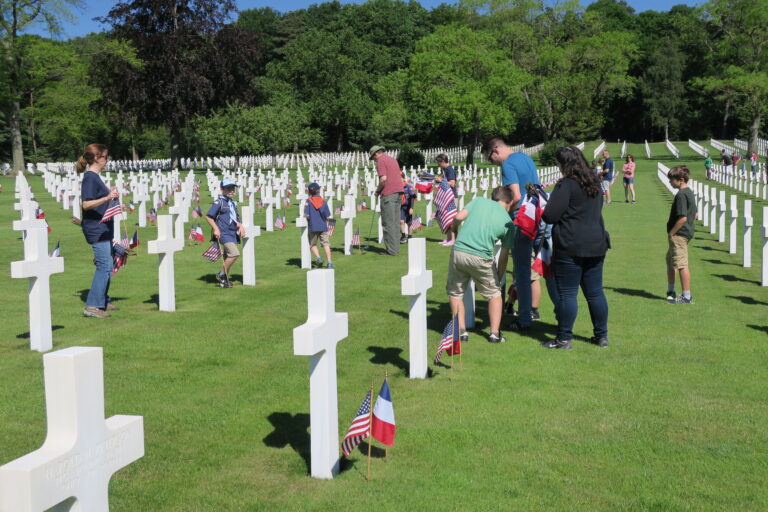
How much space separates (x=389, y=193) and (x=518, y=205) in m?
6.36

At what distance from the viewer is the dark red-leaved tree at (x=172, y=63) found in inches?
1930

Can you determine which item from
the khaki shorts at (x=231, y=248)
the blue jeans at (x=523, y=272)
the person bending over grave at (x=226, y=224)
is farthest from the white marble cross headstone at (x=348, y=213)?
the blue jeans at (x=523, y=272)

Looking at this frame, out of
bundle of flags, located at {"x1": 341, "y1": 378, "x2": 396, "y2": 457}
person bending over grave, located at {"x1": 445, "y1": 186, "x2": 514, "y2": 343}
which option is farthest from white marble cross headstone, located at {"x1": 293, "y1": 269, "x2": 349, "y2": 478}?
person bending over grave, located at {"x1": 445, "y1": 186, "x2": 514, "y2": 343}

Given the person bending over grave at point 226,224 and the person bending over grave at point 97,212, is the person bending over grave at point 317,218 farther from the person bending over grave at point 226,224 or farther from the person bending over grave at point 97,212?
the person bending over grave at point 97,212

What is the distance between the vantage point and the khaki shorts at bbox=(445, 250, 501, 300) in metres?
7.45

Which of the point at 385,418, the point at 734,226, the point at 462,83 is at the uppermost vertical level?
the point at 462,83

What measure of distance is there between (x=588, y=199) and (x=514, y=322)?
2018 mm

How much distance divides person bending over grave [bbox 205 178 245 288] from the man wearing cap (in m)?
3.73

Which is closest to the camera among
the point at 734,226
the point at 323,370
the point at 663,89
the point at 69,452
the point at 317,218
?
the point at 69,452

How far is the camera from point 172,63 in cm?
4959

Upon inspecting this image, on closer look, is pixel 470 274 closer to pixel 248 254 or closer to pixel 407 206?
pixel 248 254

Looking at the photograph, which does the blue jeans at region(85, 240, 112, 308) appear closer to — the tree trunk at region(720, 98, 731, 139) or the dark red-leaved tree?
the dark red-leaved tree


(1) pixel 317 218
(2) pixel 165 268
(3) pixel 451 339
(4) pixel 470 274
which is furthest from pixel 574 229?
(1) pixel 317 218

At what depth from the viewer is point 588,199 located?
24.3 ft
